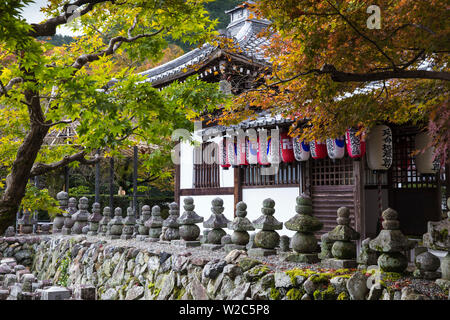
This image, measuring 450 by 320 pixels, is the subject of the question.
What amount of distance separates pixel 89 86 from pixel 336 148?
22.5ft

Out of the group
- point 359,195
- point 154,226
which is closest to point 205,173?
point 154,226

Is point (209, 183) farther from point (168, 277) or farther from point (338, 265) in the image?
point (338, 265)

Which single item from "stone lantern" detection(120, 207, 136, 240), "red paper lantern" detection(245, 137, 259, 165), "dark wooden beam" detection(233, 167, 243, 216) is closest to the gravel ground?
"stone lantern" detection(120, 207, 136, 240)

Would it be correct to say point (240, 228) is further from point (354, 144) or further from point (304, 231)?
point (354, 144)

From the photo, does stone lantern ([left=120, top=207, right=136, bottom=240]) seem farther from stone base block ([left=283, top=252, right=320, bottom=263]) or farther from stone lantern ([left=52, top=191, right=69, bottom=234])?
stone base block ([left=283, top=252, right=320, bottom=263])

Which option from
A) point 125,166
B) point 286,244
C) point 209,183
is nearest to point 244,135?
point 209,183

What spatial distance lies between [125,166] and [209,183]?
13.7 metres

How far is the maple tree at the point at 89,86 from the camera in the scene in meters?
6.20

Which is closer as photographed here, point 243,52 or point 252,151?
point 243,52

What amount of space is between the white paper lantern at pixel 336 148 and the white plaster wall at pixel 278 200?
6.44 ft

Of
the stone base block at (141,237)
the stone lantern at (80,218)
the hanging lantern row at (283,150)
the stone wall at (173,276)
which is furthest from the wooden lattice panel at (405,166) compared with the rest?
the stone lantern at (80,218)

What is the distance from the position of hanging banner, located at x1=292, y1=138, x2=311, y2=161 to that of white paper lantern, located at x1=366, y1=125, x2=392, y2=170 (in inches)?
67.9

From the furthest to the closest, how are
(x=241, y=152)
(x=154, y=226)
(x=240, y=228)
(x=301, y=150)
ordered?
(x=241, y=152) → (x=154, y=226) → (x=301, y=150) → (x=240, y=228)

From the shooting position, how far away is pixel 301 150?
11.8 meters
